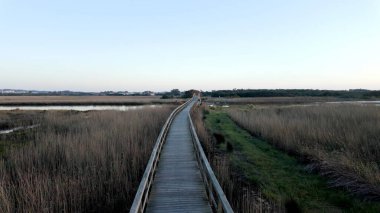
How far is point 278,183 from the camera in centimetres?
979

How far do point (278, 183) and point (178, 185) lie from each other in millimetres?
3896

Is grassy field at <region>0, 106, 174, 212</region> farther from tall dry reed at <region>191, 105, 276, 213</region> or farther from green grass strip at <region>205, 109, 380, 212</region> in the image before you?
green grass strip at <region>205, 109, 380, 212</region>

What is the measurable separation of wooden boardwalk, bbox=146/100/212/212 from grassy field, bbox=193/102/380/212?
0.79 m

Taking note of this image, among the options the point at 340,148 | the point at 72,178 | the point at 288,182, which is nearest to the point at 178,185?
the point at 72,178

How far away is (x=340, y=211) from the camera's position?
733 cm

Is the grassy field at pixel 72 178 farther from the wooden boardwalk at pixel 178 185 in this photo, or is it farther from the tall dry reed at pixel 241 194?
the tall dry reed at pixel 241 194

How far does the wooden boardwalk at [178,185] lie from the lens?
6.11 m

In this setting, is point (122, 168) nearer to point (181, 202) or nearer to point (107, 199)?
point (107, 199)

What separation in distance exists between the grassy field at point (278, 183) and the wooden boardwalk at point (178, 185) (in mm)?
786

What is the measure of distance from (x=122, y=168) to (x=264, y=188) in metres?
4.22

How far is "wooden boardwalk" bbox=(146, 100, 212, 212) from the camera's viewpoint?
6.11 meters

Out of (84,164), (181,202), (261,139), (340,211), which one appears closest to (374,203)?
(340,211)

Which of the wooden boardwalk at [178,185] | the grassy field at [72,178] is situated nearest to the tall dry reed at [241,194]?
the wooden boardwalk at [178,185]

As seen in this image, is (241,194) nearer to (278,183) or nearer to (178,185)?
(178,185)
